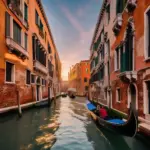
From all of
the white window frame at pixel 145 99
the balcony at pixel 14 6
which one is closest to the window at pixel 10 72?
the balcony at pixel 14 6

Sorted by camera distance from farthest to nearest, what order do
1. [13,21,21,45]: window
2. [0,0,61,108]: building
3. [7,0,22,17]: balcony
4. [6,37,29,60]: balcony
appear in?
1. [13,21,21,45]: window
2. [7,0,22,17]: balcony
3. [6,37,29,60]: balcony
4. [0,0,61,108]: building

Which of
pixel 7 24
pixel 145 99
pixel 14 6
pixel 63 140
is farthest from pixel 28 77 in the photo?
pixel 145 99

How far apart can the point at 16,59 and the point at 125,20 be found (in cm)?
648

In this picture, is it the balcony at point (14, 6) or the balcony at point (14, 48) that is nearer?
the balcony at point (14, 48)

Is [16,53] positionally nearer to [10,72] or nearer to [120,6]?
[10,72]

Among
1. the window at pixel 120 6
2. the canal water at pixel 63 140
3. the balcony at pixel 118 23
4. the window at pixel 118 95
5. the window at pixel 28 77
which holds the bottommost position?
the canal water at pixel 63 140

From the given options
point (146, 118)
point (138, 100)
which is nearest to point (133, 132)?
point (146, 118)

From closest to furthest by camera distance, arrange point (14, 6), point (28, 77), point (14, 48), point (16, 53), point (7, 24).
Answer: point (7, 24)
point (14, 48)
point (14, 6)
point (16, 53)
point (28, 77)

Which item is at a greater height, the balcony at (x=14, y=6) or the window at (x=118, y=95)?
the balcony at (x=14, y=6)

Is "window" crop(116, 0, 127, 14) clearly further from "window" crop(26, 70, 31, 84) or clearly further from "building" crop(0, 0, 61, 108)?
"window" crop(26, 70, 31, 84)

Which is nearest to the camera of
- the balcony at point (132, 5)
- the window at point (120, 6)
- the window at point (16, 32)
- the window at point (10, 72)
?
the balcony at point (132, 5)

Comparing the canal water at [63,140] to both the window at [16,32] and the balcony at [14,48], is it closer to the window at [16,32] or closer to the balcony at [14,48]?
the balcony at [14,48]

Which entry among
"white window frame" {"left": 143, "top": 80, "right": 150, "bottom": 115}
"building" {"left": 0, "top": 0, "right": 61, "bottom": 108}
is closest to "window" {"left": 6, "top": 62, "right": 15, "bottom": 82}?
"building" {"left": 0, "top": 0, "right": 61, "bottom": 108}

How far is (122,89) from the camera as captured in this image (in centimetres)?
816
